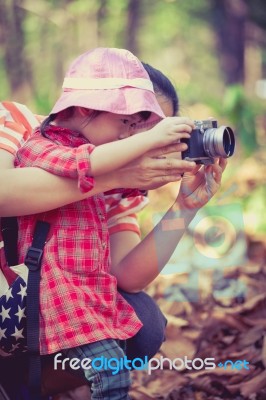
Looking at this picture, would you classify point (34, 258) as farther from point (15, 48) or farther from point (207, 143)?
point (15, 48)

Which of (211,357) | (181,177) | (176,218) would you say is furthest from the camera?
(211,357)

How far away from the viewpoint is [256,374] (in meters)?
1.56

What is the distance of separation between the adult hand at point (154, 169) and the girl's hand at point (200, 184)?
106 millimetres

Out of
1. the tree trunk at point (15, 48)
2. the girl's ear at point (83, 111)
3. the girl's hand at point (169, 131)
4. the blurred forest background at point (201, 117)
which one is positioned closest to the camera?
the girl's hand at point (169, 131)

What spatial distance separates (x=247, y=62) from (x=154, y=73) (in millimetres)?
5481

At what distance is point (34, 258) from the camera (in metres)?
1.17

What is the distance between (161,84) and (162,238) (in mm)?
301

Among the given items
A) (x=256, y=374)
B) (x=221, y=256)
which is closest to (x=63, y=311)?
(x=256, y=374)

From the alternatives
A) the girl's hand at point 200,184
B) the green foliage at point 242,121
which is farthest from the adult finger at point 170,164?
the green foliage at point 242,121

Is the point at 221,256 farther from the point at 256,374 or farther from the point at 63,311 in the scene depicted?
the point at 63,311

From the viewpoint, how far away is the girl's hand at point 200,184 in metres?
1.27

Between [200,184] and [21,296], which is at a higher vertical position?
[200,184]

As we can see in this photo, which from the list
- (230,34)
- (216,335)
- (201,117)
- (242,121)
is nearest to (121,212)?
(216,335)

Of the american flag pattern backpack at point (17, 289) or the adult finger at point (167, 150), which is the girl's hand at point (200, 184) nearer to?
the adult finger at point (167, 150)
